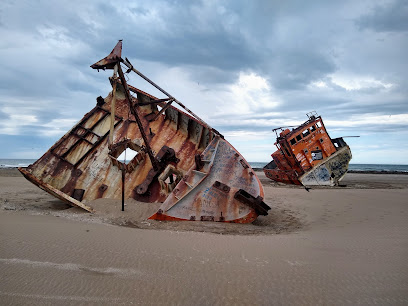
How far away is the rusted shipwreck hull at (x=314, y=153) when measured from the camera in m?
13.0

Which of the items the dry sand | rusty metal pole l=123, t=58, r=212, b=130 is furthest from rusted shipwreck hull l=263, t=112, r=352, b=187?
the dry sand

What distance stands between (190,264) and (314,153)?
11881 mm

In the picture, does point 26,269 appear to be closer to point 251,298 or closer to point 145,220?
point 251,298

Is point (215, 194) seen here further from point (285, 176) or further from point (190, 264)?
point (285, 176)

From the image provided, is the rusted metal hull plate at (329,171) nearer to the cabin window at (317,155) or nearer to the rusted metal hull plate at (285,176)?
the cabin window at (317,155)

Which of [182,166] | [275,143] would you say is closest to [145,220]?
[182,166]

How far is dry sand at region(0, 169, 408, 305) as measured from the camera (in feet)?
6.72

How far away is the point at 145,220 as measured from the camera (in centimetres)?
481

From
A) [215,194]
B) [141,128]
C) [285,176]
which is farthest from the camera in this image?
[285,176]

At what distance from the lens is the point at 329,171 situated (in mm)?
13297

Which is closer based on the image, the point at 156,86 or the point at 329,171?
the point at 156,86

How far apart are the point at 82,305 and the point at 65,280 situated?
42 cm

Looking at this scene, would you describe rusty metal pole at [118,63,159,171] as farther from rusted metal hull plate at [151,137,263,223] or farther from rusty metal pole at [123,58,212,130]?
rusted metal hull plate at [151,137,263,223]

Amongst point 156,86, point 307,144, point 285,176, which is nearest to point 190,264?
point 156,86
